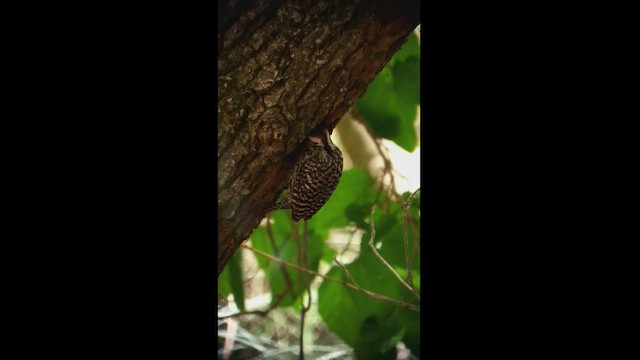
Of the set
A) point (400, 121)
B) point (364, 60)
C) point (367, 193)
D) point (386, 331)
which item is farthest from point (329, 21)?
point (386, 331)

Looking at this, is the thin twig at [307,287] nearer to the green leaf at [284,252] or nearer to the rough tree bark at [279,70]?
the green leaf at [284,252]

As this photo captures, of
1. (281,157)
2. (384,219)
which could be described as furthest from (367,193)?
(281,157)

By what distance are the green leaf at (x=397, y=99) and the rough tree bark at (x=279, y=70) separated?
0.09ft

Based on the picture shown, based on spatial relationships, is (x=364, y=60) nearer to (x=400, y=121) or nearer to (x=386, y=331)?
(x=400, y=121)

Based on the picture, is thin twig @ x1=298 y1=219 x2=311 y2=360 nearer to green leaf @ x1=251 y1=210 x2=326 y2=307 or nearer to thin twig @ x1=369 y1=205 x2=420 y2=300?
green leaf @ x1=251 y1=210 x2=326 y2=307

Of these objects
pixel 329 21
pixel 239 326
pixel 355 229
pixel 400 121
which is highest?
pixel 329 21

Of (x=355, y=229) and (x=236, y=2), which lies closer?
(x=236, y=2)

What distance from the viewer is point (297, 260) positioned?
3.84ft

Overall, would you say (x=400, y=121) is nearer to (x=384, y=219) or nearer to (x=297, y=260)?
(x=384, y=219)

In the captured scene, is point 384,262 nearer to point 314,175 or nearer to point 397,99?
point 314,175

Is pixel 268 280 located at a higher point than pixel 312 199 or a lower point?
lower

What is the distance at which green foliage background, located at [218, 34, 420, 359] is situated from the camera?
114cm

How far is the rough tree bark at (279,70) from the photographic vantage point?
109 centimetres
